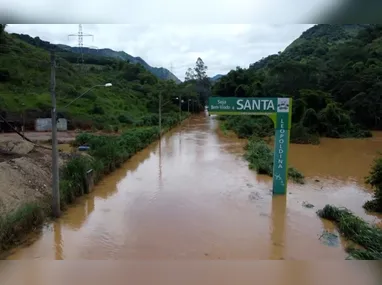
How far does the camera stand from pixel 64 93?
100ft

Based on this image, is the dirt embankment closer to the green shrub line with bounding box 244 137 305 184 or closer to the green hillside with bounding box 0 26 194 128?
the green shrub line with bounding box 244 137 305 184

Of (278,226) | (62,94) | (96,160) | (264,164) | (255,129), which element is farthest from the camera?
(62,94)

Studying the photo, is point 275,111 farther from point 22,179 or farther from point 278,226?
point 22,179

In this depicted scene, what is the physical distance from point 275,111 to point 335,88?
2500cm

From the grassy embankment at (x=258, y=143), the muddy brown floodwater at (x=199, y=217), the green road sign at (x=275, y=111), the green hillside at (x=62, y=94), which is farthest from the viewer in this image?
the green hillside at (x=62, y=94)

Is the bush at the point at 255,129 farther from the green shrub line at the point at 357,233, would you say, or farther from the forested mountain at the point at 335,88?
the green shrub line at the point at 357,233

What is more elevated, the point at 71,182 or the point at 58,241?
the point at 71,182

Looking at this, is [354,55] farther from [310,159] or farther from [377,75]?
[310,159]

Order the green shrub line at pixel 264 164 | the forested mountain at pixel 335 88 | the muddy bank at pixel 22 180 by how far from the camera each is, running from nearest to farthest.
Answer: the muddy bank at pixel 22 180 < the green shrub line at pixel 264 164 < the forested mountain at pixel 335 88

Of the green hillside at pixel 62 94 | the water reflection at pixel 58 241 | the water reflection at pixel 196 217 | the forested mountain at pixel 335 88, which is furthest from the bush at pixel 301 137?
the water reflection at pixel 58 241

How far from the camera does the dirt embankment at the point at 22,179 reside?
7543mm

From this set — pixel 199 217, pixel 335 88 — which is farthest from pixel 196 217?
pixel 335 88

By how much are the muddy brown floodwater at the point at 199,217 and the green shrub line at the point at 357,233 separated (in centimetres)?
23

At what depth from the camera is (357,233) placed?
6832 millimetres
